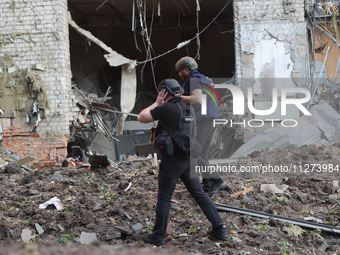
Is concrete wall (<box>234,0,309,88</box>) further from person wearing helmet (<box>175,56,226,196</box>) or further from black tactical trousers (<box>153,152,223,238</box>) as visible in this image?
black tactical trousers (<box>153,152,223,238</box>)

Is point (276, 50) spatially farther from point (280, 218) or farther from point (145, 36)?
point (145, 36)

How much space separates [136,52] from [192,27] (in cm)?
232

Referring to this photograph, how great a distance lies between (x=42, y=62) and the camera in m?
10.6

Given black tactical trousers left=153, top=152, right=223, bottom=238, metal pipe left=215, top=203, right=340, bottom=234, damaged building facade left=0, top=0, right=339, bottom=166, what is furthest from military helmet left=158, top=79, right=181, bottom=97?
damaged building facade left=0, top=0, right=339, bottom=166

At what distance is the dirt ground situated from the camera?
17.0ft

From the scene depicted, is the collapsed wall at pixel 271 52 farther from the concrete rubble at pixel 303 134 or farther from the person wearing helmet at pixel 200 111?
the person wearing helmet at pixel 200 111

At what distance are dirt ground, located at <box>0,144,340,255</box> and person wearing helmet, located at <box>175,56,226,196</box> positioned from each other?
0.25m

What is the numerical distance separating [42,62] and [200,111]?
18.6 feet

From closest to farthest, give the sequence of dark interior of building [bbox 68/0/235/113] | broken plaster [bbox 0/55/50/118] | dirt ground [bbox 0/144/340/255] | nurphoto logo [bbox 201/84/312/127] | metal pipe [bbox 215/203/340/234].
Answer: dirt ground [bbox 0/144/340/255], metal pipe [bbox 215/203/340/234], broken plaster [bbox 0/55/50/118], nurphoto logo [bbox 201/84/312/127], dark interior of building [bbox 68/0/235/113]

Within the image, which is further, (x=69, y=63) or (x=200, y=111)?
(x=69, y=63)

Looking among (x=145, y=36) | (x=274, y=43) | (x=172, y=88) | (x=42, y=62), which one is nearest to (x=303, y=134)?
(x=274, y=43)

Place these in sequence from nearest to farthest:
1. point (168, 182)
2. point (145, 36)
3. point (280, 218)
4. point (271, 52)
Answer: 1. point (168, 182)
2. point (280, 218)
3. point (271, 52)
4. point (145, 36)

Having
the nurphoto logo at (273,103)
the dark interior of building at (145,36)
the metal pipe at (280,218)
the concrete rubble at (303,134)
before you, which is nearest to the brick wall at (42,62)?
the dark interior of building at (145,36)

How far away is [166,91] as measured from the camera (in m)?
4.93
